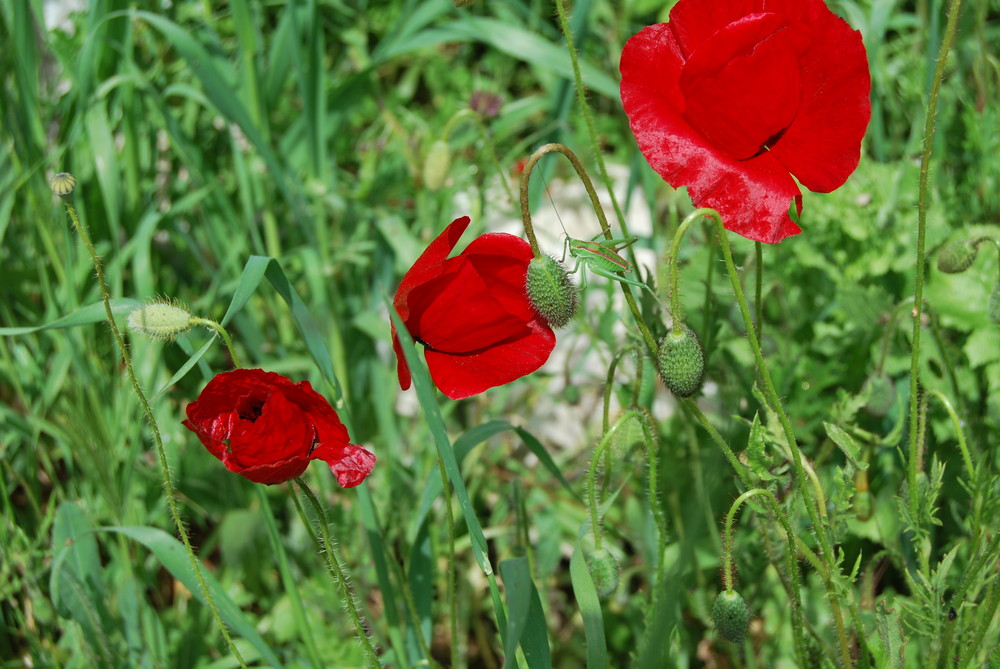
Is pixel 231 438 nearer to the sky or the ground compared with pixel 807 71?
nearer to the ground

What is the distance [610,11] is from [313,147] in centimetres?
134

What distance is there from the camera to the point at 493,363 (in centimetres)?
123

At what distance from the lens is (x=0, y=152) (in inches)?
88.0

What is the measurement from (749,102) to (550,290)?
1.01 ft

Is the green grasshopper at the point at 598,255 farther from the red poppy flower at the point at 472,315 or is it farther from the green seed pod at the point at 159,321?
→ the green seed pod at the point at 159,321

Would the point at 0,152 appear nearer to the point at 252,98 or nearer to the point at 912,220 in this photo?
the point at 252,98

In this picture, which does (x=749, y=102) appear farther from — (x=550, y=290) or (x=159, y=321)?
(x=159, y=321)

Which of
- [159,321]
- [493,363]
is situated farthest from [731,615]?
[159,321]

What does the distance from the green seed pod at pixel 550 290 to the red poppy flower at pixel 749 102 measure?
0.17 metres

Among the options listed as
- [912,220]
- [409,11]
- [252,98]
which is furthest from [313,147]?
[912,220]

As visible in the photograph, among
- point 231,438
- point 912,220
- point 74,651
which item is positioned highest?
point 231,438

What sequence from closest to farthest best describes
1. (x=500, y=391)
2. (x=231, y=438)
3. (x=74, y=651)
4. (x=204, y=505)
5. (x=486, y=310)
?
1. (x=231, y=438)
2. (x=486, y=310)
3. (x=74, y=651)
4. (x=204, y=505)
5. (x=500, y=391)

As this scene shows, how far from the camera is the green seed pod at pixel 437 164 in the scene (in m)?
1.92

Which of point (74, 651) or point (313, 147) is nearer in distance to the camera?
point (74, 651)
